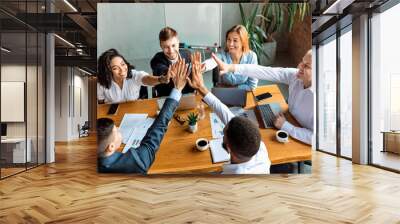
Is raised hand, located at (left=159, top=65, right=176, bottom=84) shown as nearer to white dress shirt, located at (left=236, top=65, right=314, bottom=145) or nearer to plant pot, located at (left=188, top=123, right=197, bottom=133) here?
plant pot, located at (left=188, top=123, right=197, bottom=133)

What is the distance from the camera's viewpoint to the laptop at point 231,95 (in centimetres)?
598

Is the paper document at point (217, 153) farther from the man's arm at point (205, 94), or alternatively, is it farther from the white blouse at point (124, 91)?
the white blouse at point (124, 91)

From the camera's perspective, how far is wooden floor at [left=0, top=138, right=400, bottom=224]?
3834 millimetres

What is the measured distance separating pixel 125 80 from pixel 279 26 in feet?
8.49

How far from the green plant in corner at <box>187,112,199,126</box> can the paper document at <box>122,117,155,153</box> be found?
1.88 ft

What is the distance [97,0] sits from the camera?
774 cm

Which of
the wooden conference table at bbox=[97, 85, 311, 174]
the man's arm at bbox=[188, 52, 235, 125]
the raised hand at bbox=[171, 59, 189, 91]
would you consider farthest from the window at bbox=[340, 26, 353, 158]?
the raised hand at bbox=[171, 59, 189, 91]

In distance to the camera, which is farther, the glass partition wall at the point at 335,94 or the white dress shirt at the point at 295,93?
the glass partition wall at the point at 335,94

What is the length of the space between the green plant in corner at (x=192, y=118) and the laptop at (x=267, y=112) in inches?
36.6

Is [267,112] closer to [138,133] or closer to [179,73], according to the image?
[179,73]

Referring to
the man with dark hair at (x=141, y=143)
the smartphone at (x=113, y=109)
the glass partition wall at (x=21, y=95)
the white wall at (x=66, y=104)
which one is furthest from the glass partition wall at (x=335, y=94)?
the white wall at (x=66, y=104)

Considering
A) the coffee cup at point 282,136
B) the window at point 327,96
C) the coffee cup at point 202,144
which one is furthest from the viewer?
the window at point 327,96

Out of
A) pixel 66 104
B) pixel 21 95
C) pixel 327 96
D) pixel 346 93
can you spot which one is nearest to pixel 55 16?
pixel 21 95

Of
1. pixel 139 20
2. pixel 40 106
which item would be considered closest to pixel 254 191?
pixel 139 20
